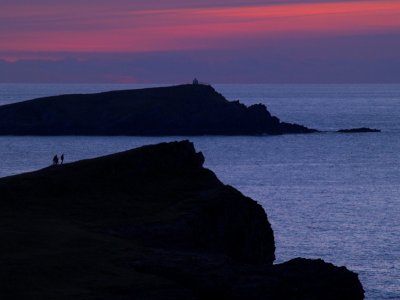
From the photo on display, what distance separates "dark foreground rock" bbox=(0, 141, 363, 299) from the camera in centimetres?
3806

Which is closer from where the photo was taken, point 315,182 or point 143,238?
point 143,238

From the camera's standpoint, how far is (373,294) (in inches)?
2206

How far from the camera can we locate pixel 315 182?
116m

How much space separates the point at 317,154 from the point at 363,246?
90.2m

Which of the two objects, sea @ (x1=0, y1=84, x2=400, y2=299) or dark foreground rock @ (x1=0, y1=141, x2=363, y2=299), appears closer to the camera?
dark foreground rock @ (x1=0, y1=141, x2=363, y2=299)

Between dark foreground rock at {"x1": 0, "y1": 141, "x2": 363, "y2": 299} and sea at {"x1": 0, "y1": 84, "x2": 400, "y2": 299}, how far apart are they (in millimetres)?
10881

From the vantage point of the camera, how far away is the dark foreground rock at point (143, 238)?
125ft

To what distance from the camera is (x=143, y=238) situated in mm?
45031

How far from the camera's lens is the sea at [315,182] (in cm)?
6788

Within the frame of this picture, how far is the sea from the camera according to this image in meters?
67.9

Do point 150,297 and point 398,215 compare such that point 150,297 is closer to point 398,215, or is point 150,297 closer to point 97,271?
point 97,271

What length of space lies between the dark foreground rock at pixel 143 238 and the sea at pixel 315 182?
35.7 ft

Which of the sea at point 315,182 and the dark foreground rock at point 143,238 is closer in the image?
the dark foreground rock at point 143,238

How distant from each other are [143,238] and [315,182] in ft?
240
